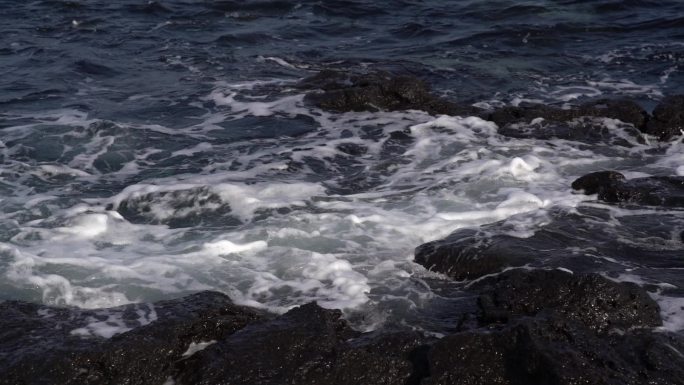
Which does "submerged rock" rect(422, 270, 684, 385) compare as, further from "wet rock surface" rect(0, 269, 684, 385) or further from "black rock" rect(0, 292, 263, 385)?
"black rock" rect(0, 292, 263, 385)

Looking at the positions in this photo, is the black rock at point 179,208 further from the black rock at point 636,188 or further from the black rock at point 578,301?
the black rock at point 636,188

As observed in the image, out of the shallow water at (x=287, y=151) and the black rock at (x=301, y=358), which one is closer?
the black rock at (x=301, y=358)

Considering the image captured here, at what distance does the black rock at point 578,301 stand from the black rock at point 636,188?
2.51 m

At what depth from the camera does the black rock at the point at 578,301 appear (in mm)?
5605

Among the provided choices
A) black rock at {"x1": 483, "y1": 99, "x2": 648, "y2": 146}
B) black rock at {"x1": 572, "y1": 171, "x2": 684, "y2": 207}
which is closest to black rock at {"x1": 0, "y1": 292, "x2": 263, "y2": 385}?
black rock at {"x1": 572, "y1": 171, "x2": 684, "y2": 207}

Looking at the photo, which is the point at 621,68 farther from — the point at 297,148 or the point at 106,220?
the point at 106,220

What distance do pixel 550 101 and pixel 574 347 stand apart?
7944 millimetres

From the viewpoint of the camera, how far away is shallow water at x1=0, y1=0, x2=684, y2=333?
7.16 metres

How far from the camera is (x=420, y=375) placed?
5.09m

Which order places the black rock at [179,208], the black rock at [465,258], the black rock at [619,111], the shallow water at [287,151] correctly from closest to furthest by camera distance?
1. the black rock at [465,258]
2. the shallow water at [287,151]
3. the black rock at [179,208]
4. the black rock at [619,111]

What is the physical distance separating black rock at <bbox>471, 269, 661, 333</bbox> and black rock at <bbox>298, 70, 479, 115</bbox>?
19.7ft

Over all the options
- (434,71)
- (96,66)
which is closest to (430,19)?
(434,71)

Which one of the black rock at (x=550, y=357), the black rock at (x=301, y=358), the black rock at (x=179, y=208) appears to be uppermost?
the black rock at (x=550, y=357)

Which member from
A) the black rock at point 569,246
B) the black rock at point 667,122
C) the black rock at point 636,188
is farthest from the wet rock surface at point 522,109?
the black rock at point 569,246
